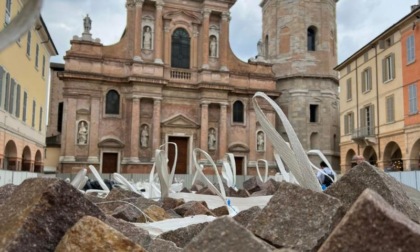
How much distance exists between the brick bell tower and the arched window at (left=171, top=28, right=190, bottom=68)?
638 cm

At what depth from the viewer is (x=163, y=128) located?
94.0 ft

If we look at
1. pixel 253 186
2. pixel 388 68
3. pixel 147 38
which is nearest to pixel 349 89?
pixel 388 68

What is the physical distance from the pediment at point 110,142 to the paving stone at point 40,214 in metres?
25.1

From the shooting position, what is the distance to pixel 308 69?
3306 cm

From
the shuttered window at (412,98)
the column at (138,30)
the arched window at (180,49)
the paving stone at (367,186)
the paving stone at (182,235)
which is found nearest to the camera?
the paving stone at (367,186)

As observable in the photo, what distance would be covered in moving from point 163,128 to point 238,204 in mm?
20783

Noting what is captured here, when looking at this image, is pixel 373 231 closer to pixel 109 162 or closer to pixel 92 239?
pixel 92 239

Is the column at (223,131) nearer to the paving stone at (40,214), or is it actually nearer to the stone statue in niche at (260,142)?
the stone statue in niche at (260,142)

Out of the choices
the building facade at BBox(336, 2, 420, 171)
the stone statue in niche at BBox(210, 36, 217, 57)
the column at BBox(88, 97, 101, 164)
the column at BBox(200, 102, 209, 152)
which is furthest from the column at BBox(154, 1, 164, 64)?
the building facade at BBox(336, 2, 420, 171)

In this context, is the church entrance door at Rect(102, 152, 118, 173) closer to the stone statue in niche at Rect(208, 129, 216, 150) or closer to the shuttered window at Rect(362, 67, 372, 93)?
the stone statue in niche at Rect(208, 129, 216, 150)

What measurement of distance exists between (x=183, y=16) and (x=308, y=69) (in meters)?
10.8

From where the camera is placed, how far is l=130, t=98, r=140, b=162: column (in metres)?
27.0

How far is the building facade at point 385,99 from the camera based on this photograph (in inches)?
860

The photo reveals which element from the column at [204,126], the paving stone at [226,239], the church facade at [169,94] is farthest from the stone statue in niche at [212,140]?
the paving stone at [226,239]
